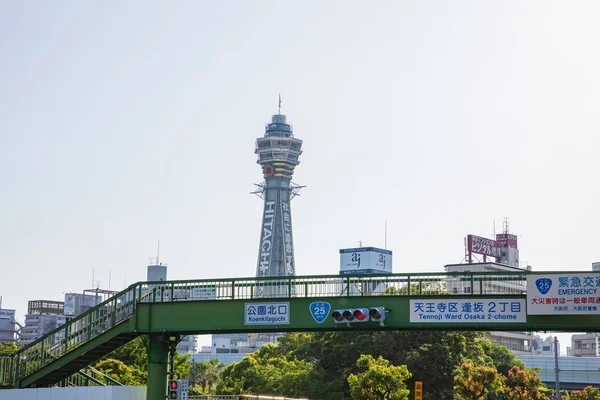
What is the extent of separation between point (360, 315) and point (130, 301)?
10.4m

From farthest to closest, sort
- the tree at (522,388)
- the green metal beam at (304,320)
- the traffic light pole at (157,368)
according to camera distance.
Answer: the tree at (522,388) < the traffic light pole at (157,368) < the green metal beam at (304,320)

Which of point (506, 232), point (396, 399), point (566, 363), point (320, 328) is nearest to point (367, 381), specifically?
point (396, 399)

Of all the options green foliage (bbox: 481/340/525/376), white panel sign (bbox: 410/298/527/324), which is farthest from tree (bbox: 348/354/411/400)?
green foliage (bbox: 481/340/525/376)

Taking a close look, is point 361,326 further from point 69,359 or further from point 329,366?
point 329,366

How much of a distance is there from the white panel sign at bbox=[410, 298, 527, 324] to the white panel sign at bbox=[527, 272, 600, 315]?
65cm

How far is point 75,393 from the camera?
31.1 m

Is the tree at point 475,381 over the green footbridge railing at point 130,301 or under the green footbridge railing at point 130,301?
under

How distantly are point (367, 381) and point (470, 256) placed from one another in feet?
391

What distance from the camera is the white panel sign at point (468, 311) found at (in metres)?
33.0

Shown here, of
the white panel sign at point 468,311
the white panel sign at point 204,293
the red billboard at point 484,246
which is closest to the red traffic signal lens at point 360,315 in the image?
the white panel sign at point 468,311

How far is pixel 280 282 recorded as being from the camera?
35.5 metres

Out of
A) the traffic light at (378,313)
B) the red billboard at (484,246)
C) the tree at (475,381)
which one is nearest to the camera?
the traffic light at (378,313)

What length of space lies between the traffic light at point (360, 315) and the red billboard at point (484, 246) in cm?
14084

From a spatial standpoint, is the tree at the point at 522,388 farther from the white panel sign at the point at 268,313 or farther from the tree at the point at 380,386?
the white panel sign at the point at 268,313
